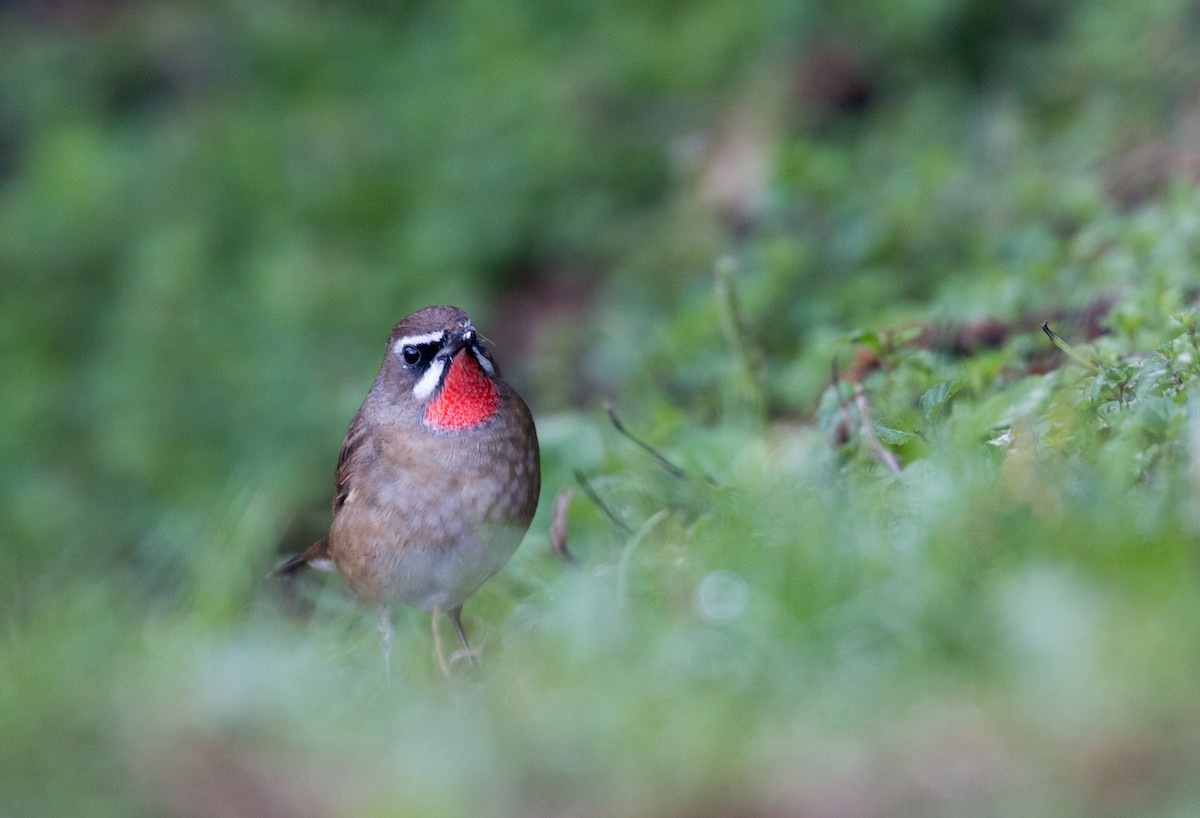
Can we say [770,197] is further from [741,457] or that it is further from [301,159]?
[301,159]

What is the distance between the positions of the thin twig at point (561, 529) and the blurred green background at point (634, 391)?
4.3 inches

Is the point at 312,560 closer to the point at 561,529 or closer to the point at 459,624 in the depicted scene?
the point at 459,624

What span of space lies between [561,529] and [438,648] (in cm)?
63

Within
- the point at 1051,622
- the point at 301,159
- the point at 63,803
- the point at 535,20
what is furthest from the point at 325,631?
the point at 535,20

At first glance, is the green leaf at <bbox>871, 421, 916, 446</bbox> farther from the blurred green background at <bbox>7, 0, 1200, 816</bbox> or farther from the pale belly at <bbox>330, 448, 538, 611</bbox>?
the pale belly at <bbox>330, 448, 538, 611</bbox>

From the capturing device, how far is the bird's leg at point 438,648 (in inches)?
155

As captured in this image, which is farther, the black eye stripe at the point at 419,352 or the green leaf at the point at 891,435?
the black eye stripe at the point at 419,352

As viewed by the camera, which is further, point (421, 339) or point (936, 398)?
point (421, 339)

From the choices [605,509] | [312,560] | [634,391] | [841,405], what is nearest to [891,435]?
[841,405]

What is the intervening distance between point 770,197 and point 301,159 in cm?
378

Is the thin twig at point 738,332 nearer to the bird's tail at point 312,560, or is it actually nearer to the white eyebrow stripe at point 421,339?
the white eyebrow stripe at point 421,339

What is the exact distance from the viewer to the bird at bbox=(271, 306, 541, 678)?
13.5 ft

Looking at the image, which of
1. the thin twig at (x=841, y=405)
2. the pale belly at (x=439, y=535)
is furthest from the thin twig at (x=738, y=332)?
the pale belly at (x=439, y=535)

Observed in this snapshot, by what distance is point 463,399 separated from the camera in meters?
4.21
